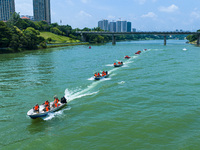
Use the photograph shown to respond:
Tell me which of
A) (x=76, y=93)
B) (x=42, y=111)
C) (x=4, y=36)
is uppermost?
(x=4, y=36)

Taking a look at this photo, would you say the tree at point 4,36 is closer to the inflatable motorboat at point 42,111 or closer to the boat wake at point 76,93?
the boat wake at point 76,93

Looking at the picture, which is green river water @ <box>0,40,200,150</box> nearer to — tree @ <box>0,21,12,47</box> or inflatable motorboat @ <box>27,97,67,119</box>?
inflatable motorboat @ <box>27,97,67,119</box>

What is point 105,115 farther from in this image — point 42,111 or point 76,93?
point 76,93

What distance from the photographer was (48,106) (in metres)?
29.0

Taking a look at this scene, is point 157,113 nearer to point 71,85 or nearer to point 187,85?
point 187,85

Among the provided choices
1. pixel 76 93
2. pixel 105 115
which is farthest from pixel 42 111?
pixel 76 93

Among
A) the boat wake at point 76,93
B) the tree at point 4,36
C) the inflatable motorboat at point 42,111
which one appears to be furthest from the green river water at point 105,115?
the tree at point 4,36

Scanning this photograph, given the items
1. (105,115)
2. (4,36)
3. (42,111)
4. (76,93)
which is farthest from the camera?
(4,36)

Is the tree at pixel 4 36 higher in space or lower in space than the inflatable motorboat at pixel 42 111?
higher

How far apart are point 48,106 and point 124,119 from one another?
10759mm

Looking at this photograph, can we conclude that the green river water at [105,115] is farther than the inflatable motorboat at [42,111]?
No

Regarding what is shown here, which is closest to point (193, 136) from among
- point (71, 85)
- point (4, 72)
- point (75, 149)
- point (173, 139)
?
point (173, 139)

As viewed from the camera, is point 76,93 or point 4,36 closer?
point 76,93

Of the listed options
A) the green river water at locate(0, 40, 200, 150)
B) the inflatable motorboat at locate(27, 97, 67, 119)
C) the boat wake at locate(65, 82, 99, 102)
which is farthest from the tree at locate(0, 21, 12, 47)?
the inflatable motorboat at locate(27, 97, 67, 119)
